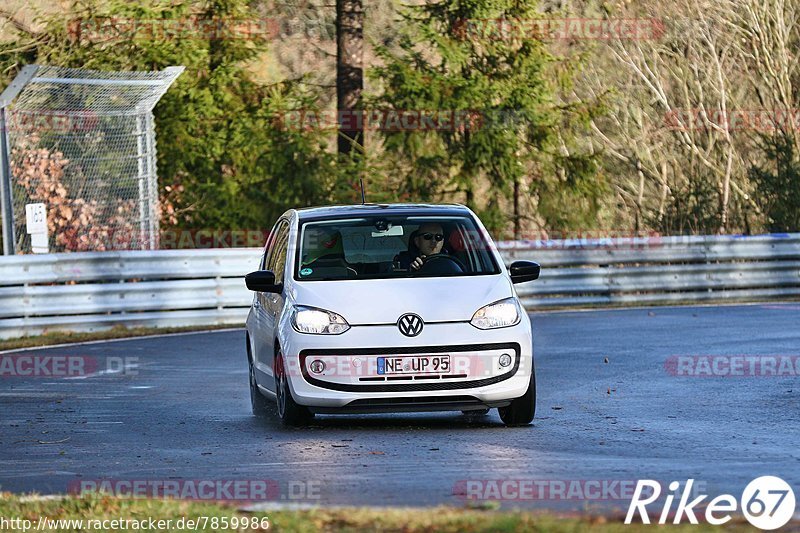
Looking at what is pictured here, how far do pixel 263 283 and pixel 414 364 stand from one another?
1.53 meters

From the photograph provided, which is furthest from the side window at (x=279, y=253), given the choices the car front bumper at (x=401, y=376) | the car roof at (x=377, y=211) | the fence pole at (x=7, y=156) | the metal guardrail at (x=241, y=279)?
the fence pole at (x=7, y=156)

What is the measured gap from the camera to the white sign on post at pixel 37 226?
20867 millimetres

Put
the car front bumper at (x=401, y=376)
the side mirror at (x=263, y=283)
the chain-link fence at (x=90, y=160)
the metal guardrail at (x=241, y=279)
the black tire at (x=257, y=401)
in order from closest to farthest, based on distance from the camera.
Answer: the car front bumper at (x=401, y=376), the side mirror at (x=263, y=283), the black tire at (x=257, y=401), the metal guardrail at (x=241, y=279), the chain-link fence at (x=90, y=160)

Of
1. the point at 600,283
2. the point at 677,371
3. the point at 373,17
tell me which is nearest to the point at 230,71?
the point at 600,283

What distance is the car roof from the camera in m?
12.0

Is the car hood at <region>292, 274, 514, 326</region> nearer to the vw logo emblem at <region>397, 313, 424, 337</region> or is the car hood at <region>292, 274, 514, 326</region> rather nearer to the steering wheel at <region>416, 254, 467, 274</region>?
the vw logo emblem at <region>397, 313, 424, 337</region>

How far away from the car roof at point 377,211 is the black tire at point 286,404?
127 cm

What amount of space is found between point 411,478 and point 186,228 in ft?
73.1

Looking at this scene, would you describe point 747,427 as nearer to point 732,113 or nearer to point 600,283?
point 600,283

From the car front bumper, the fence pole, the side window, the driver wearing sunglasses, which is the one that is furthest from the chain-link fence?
the car front bumper

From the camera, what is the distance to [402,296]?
1091 cm

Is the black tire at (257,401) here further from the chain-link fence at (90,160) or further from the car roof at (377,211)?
the chain-link fence at (90,160)

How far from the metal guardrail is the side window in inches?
323

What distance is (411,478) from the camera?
8.40 m
